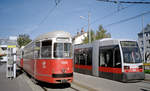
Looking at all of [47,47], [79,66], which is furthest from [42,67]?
[79,66]

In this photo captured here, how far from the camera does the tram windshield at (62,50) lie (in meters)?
9.50

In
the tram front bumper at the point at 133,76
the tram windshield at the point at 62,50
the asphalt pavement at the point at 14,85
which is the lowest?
the asphalt pavement at the point at 14,85

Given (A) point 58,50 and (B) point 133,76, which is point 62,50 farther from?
(B) point 133,76

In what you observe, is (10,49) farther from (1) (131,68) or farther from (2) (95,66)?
(1) (131,68)

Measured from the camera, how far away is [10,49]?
15.7 meters

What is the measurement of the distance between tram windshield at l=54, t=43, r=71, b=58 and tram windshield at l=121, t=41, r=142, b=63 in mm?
4450

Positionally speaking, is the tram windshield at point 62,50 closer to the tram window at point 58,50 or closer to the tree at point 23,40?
the tram window at point 58,50

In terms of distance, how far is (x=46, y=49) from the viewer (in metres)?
9.77

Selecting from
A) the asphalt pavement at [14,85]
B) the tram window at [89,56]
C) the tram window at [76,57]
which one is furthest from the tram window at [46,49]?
the tram window at [76,57]

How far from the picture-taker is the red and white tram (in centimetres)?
1194

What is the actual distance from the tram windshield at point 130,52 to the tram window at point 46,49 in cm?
541

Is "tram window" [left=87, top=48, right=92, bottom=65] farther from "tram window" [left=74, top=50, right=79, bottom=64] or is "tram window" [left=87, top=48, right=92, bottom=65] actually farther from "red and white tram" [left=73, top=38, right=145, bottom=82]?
"tram window" [left=74, top=50, right=79, bottom=64]

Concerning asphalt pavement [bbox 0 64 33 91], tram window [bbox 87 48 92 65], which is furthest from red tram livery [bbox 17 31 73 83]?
tram window [bbox 87 48 92 65]

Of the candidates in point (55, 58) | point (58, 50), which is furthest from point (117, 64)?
point (55, 58)
